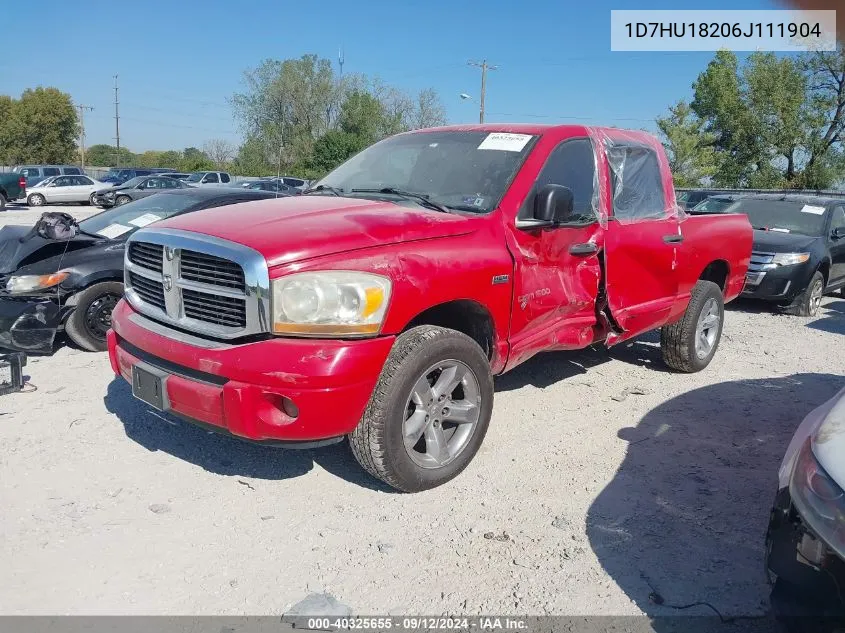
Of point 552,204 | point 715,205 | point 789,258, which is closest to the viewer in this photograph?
point 552,204

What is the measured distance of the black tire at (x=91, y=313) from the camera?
5.86 meters

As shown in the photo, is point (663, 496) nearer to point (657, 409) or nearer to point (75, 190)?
point (657, 409)

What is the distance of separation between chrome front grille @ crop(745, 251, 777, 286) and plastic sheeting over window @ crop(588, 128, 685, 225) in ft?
13.7

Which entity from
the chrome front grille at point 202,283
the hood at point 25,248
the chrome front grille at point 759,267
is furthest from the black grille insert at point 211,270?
the chrome front grille at point 759,267

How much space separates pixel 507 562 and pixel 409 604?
0.52 m

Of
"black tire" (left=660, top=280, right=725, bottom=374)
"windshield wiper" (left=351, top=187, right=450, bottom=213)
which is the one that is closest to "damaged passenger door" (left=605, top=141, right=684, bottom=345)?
"black tire" (left=660, top=280, right=725, bottom=374)

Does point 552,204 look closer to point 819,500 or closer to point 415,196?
point 415,196

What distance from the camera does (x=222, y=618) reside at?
2.62m

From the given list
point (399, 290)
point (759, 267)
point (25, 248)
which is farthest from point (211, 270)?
point (759, 267)

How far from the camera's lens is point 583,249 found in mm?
4320

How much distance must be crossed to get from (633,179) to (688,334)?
1499 mm

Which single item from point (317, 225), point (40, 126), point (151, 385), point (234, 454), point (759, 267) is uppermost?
point (40, 126)

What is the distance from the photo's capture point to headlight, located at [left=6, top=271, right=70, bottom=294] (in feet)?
18.4

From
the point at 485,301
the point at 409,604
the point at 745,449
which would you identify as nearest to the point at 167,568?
the point at 409,604
